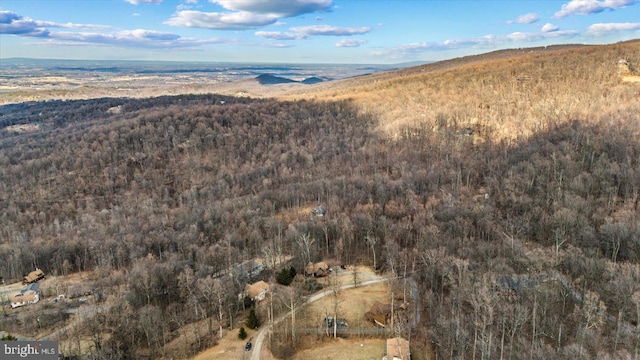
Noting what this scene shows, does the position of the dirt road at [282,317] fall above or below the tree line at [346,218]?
below

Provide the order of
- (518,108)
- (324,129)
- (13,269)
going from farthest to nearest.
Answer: (324,129), (518,108), (13,269)

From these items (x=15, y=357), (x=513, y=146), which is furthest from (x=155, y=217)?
(x=513, y=146)

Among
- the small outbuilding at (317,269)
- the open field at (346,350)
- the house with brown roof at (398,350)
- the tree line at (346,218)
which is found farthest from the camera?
the small outbuilding at (317,269)

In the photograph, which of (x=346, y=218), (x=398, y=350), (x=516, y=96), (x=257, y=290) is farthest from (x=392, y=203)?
(x=516, y=96)

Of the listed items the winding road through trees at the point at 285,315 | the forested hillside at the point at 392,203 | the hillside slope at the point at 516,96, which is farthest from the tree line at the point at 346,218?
the hillside slope at the point at 516,96

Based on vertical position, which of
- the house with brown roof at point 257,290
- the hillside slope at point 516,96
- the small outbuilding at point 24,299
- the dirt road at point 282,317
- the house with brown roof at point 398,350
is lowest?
the small outbuilding at point 24,299

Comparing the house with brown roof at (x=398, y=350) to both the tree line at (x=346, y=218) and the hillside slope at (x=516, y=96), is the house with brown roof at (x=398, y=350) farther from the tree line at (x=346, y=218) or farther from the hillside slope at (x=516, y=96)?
the hillside slope at (x=516, y=96)

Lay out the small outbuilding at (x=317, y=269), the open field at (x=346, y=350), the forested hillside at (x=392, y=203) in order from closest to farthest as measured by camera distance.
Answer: the open field at (x=346, y=350) < the forested hillside at (x=392, y=203) < the small outbuilding at (x=317, y=269)

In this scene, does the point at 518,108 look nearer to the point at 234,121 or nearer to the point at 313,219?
the point at 313,219
